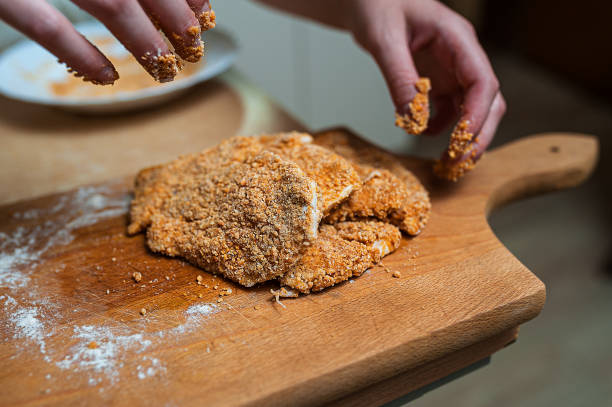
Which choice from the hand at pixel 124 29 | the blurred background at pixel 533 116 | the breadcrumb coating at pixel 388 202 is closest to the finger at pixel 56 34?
the hand at pixel 124 29

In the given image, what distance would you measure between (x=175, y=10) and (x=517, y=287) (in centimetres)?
83

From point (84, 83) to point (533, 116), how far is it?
3.23 m

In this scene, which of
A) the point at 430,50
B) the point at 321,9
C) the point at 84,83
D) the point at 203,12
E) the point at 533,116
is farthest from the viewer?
the point at 533,116

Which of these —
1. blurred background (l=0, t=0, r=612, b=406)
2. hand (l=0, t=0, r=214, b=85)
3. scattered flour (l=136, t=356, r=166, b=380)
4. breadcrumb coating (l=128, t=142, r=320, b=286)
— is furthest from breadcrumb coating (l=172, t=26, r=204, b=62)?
blurred background (l=0, t=0, r=612, b=406)

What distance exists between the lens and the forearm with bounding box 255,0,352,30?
4.63ft

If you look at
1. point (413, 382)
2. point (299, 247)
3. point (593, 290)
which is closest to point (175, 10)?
point (299, 247)

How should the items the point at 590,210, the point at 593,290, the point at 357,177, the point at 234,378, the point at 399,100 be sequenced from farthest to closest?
the point at 590,210 < the point at 593,290 < the point at 399,100 < the point at 357,177 < the point at 234,378

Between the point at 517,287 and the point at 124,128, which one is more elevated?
the point at 517,287

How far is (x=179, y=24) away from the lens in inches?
32.9

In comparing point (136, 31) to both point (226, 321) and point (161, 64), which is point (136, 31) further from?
point (226, 321)

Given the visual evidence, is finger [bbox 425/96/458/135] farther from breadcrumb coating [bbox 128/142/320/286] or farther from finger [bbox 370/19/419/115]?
breadcrumb coating [bbox 128/142/320/286]

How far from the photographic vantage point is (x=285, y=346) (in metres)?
0.83

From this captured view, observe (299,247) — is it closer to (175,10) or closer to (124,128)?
(175,10)

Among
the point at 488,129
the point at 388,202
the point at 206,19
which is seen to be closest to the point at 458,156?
the point at 488,129
